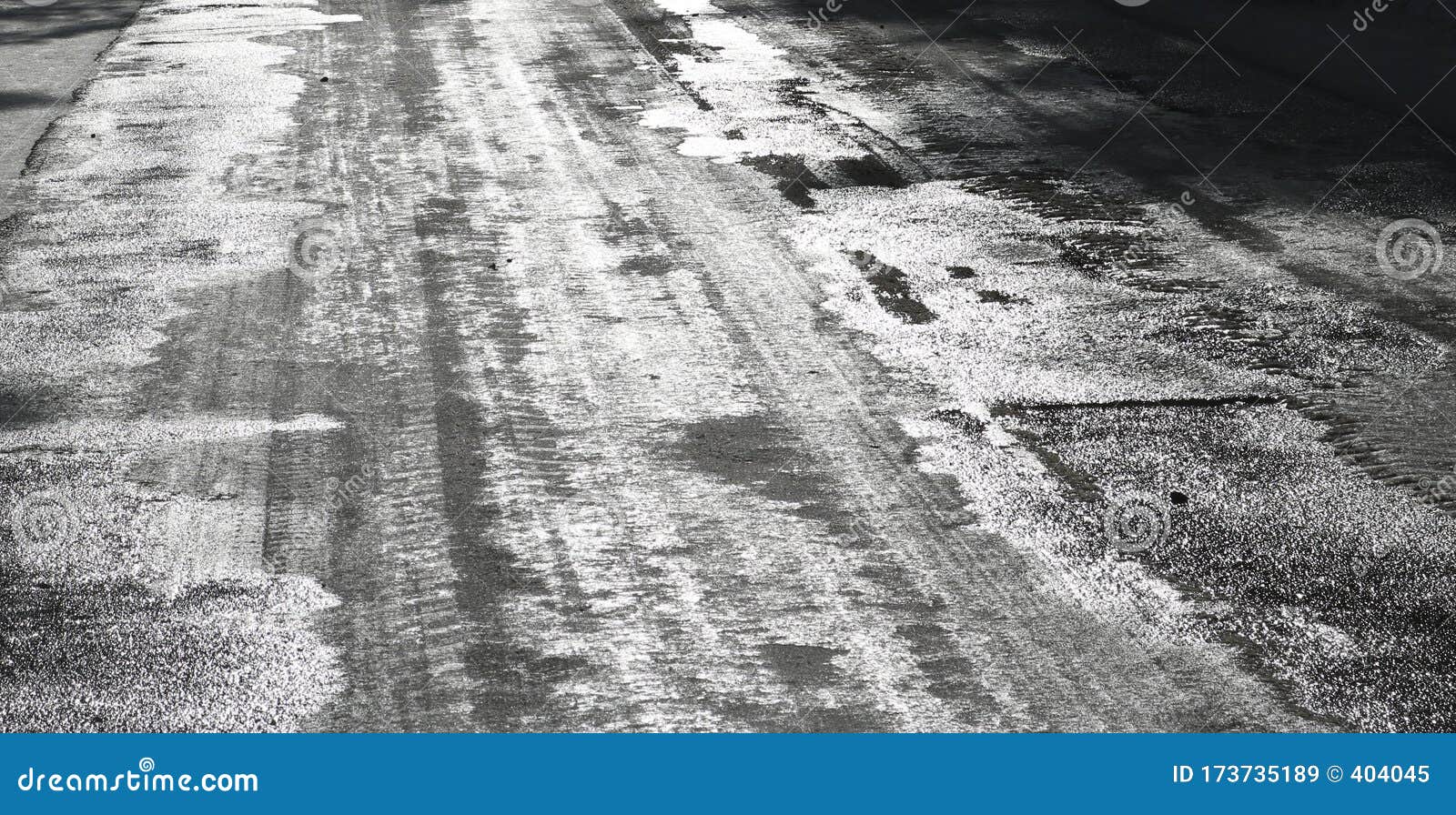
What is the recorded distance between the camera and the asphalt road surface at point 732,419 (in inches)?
149

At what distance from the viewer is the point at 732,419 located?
524cm

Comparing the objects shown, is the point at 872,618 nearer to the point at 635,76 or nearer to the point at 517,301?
the point at 517,301

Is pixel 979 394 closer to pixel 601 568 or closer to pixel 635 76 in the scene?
pixel 601 568

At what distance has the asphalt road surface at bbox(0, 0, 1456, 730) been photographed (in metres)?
3.77

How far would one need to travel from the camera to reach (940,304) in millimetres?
6395

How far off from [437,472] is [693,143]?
468 cm

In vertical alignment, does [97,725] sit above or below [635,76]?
below

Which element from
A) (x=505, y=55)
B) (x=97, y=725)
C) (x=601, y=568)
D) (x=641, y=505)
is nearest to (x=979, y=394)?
(x=641, y=505)

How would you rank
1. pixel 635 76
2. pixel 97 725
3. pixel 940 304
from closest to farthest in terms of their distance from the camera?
pixel 97 725 → pixel 940 304 → pixel 635 76

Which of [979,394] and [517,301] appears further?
[517,301]

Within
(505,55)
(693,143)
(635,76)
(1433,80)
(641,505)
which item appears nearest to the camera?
(641,505)

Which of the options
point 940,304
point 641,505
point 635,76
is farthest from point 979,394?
point 635,76

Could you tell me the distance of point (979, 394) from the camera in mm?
5461

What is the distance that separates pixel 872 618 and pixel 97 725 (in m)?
2.04
